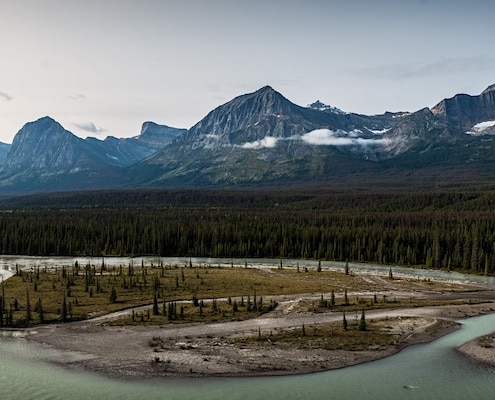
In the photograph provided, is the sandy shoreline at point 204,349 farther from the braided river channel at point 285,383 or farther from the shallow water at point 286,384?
the shallow water at point 286,384

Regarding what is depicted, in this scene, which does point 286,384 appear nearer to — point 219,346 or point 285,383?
point 285,383

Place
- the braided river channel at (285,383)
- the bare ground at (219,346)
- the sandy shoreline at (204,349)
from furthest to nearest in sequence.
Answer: the bare ground at (219,346), the sandy shoreline at (204,349), the braided river channel at (285,383)

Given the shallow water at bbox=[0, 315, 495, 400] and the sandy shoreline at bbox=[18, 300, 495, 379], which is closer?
the shallow water at bbox=[0, 315, 495, 400]

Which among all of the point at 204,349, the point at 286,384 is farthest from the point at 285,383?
the point at 204,349

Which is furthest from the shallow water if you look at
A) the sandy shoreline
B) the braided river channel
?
the sandy shoreline

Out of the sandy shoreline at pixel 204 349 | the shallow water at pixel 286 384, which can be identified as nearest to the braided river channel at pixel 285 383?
the shallow water at pixel 286 384

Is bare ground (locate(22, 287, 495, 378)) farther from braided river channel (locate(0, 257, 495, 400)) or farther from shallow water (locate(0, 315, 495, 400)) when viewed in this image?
shallow water (locate(0, 315, 495, 400))

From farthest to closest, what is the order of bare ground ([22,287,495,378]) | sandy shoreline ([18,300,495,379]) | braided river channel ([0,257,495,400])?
bare ground ([22,287,495,378])
sandy shoreline ([18,300,495,379])
braided river channel ([0,257,495,400])
